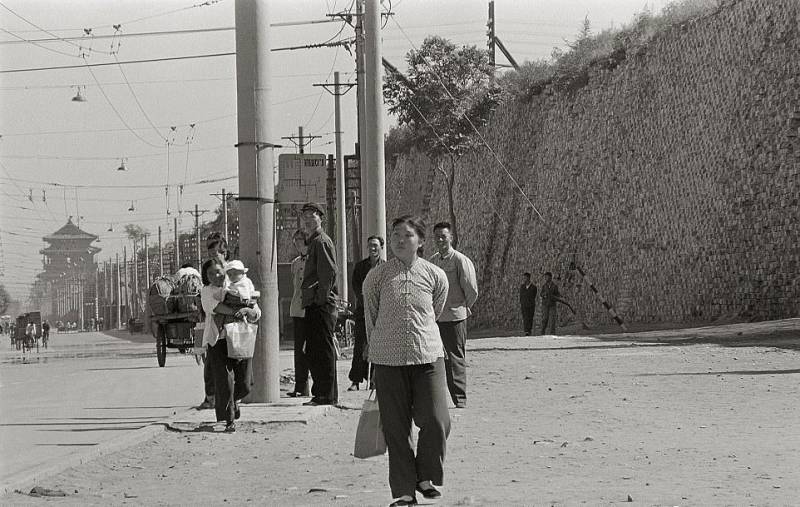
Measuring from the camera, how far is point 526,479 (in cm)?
803

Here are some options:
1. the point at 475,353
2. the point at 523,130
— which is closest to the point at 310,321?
the point at 475,353

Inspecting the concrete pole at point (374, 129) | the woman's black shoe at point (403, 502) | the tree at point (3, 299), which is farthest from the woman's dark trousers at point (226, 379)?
the tree at point (3, 299)

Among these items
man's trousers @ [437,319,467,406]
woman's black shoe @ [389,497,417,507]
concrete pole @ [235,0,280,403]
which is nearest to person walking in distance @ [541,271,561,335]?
man's trousers @ [437,319,467,406]

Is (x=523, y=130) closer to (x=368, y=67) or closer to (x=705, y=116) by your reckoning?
(x=705, y=116)

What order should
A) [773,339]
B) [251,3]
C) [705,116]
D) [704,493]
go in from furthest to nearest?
[705,116] → [773,339] → [251,3] → [704,493]

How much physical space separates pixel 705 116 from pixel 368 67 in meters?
13.6

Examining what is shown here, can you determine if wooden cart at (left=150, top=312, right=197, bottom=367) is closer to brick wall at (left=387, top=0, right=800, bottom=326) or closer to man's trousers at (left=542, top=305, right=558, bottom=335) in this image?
brick wall at (left=387, top=0, right=800, bottom=326)

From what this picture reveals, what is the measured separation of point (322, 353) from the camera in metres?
12.8

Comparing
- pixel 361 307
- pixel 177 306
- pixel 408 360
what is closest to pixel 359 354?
pixel 361 307

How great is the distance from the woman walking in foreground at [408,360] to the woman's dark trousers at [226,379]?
3.71m

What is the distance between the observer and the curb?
820cm

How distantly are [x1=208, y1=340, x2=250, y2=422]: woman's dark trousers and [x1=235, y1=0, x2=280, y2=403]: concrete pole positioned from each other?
50.3 inches

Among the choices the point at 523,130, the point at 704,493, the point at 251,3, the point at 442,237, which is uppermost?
the point at 523,130

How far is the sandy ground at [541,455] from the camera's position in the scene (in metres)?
7.57
